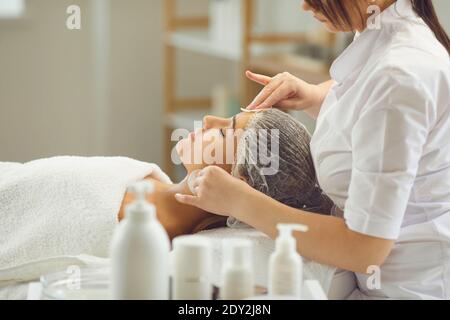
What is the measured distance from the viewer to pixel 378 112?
1249mm

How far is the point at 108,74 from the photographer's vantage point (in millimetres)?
4086

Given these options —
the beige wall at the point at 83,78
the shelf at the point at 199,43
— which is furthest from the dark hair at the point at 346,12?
the beige wall at the point at 83,78

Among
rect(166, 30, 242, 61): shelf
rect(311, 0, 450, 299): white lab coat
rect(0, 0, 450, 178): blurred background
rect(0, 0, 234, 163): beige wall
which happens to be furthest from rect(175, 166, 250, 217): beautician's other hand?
rect(0, 0, 234, 163): beige wall

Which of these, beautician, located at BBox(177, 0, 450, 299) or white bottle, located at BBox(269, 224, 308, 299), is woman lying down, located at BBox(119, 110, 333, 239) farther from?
white bottle, located at BBox(269, 224, 308, 299)

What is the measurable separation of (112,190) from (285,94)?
434 millimetres

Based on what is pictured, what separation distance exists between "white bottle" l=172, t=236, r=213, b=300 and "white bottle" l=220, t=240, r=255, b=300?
0.03 metres

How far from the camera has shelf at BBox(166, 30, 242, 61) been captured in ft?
11.5

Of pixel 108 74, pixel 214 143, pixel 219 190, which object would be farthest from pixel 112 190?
pixel 108 74

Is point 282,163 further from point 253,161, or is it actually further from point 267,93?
point 267,93

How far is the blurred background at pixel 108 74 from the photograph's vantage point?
402 cm

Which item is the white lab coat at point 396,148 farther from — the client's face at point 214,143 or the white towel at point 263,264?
the client's face at point 214,143

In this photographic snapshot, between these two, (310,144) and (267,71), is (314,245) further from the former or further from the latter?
(267,71)

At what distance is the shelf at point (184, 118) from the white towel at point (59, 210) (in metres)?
2.02

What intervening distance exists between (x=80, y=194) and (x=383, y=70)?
719 millimetres
